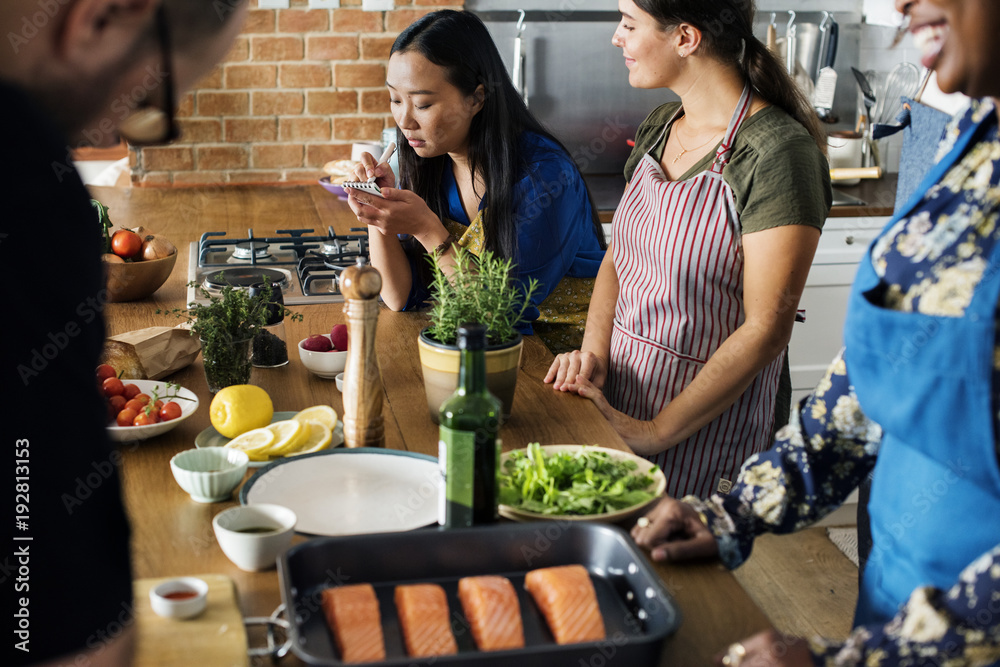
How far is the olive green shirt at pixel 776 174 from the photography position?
1.71 m

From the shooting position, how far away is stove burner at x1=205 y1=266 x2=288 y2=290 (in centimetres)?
219

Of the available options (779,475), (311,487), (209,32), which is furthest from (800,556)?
(209,32)

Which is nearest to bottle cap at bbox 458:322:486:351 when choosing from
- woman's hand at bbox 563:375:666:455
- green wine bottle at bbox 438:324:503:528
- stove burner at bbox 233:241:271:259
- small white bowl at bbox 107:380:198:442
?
green wine bottle at bbox 438:324:503:528

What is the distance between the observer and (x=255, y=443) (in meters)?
1.37

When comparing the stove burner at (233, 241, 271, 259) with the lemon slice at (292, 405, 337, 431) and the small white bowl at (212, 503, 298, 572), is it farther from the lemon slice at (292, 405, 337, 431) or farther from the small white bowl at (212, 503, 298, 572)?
the small white bowl at (212, 503, 298, 572)

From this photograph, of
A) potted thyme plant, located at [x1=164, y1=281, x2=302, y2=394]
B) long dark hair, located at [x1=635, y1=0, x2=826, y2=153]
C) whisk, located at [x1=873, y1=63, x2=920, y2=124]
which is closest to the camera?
potted thyme plant, located at [x1=164, y1=281, x2=302, y2=394]

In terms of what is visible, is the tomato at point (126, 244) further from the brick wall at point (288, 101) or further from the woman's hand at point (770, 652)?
the woman's hand at point (770, 652)

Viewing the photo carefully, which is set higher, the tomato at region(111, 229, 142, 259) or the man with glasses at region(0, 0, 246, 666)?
the man with glasses at region(0, 0, 246, 666)

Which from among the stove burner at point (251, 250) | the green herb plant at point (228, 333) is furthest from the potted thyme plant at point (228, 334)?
the stove burner at point (251, 250)

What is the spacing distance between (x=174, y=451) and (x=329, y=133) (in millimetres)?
2563

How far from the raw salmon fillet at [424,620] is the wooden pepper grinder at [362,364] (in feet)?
1.50

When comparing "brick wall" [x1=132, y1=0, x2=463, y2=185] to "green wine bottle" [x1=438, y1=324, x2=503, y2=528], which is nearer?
"green wine bottle" [x1=438, y1=324, x2=503, y2=528]

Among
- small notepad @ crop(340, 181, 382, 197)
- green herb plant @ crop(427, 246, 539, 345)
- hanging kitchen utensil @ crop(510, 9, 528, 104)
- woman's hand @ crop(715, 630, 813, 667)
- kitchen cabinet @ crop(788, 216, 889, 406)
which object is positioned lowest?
kitchen cabinet @ crop(788, 216, 889, 406)

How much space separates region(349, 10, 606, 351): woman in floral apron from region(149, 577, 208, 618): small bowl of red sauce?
4.00ft
